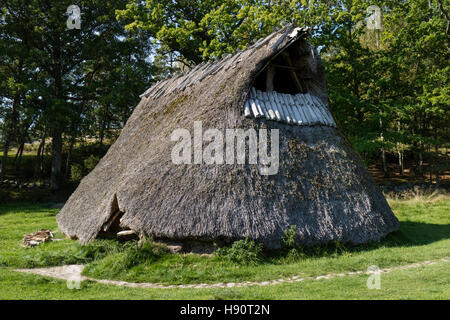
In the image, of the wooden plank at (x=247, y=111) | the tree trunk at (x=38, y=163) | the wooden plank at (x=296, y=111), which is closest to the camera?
the wooden plank at (x=247, y=111)

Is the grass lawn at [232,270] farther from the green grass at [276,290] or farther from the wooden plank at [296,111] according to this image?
the wooden plank at [296,111]

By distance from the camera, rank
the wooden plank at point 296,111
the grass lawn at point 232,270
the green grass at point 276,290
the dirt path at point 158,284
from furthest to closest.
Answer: the wooden plank at point 296,111 → the dirt path at point 158,284 → the grass lawn at point 232,270 → the green grass at point 276,290

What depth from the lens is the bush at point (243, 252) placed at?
23.6 feet

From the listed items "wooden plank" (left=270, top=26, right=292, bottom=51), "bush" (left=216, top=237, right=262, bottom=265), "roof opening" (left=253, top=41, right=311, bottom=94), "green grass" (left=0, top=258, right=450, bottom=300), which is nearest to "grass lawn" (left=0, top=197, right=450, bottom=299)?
"green grass" (left=0, top=258, right=450, bottom=300)

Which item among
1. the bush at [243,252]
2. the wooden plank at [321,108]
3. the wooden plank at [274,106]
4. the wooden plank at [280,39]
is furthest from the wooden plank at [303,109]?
the bush at [243,252]

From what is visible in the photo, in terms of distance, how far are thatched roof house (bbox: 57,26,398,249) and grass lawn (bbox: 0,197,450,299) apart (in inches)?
17.2

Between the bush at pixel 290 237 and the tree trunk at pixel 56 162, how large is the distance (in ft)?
62.4

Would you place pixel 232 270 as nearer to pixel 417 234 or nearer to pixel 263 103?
pixel 263 103

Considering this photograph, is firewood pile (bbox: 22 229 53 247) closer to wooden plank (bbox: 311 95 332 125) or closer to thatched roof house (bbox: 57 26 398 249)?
thatched roof house (bbox: 57 26 398 249)

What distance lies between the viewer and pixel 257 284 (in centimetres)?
629

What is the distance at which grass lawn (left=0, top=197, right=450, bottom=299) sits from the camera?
5.65 metres

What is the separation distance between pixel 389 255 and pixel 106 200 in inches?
272

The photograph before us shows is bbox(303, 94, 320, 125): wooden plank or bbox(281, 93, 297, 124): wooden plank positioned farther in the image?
bbox(303, 94, 320, 125): wooden plank
